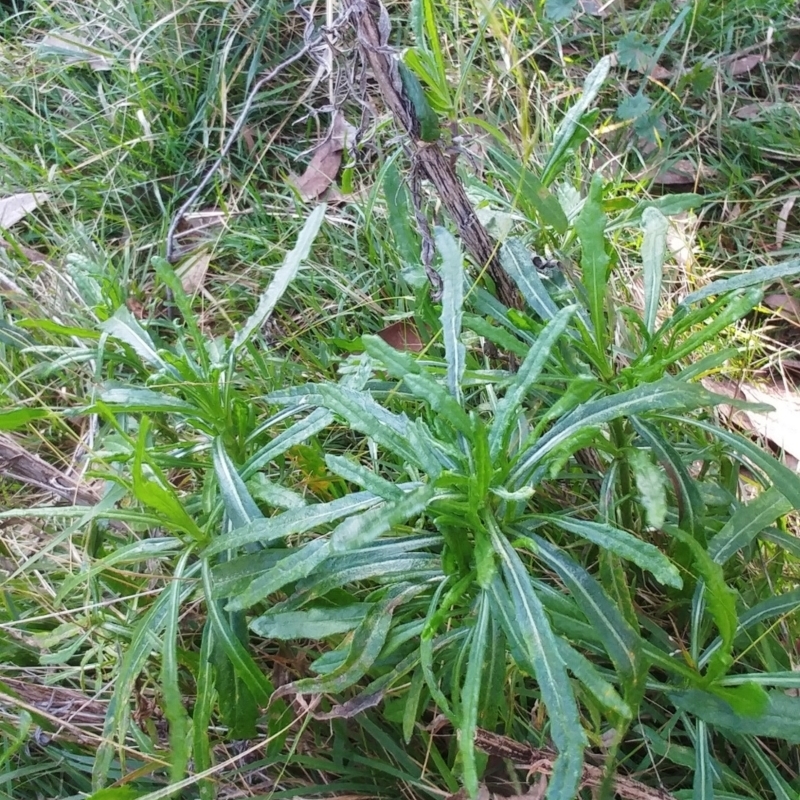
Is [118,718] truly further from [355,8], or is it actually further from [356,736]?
[355,8]

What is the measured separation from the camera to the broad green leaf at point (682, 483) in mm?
1215

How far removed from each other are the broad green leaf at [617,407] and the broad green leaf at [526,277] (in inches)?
10.6

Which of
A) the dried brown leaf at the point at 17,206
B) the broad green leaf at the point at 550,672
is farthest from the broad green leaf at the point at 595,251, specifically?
the dried brown leaf at the point at 17,206

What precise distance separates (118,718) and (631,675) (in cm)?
86

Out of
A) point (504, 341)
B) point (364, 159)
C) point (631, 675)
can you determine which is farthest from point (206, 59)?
point (631, 675)

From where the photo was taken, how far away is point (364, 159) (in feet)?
7.29

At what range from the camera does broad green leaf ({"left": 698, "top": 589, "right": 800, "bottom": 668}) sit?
1.21 metres

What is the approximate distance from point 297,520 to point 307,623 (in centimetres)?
19

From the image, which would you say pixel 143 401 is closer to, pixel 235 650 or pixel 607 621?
pixel 235 650

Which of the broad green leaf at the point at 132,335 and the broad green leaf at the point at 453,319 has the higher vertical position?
the broad green leaf at the point at 453,319

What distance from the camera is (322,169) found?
2246 millimetres

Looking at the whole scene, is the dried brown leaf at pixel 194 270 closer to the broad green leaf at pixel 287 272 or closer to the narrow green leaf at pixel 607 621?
the broad green leaf at pixel 287 272

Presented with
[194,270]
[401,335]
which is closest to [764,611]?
[401,335]

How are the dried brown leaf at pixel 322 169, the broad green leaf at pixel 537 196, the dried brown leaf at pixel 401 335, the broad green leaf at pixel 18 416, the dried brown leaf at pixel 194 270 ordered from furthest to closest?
the dried brown leaf at pixel 322 169
the dried brown leaf at pixel 194 270
the dried brown leaf at pixel 401 335
the broad green leaf at pixel 537 196
the broad green leaf at pixel 18 416
